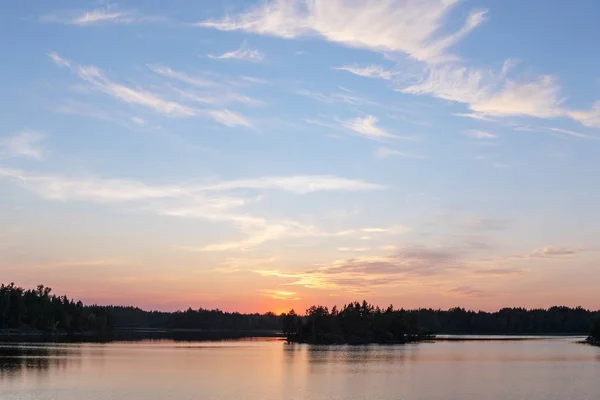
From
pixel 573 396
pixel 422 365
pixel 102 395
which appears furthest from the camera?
pixel 422 365

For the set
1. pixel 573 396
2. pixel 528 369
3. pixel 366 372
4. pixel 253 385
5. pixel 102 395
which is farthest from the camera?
pixel 528 369

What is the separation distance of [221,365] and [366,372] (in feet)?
65.8

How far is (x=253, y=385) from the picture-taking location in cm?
6562

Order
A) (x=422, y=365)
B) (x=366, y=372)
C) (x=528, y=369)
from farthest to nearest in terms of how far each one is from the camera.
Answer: (x=422, y=365)
(x=528, y=369)
(x=366, y=372)

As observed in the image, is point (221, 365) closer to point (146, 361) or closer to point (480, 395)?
point (146, 361)

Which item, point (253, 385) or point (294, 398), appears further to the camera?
point (253, 385)

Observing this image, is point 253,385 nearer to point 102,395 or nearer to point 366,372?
point 102,395

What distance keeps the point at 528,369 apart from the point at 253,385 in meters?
41.2

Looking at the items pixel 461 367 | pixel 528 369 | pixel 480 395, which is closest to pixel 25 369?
pixel 480 395

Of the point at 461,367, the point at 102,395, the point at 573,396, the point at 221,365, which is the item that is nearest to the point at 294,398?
the point at 102,395

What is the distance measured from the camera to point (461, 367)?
92.1 meters

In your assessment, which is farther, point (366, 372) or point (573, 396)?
point (366, 372)

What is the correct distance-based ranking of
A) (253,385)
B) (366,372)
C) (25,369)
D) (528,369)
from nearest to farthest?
(253,385)
(25,369)
(366,372)
(528,369)

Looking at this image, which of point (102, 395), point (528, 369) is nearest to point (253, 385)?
point (102, 395)
